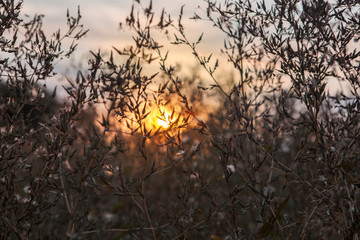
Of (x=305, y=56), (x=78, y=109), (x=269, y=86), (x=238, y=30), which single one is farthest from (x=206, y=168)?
(x=78, y=109)

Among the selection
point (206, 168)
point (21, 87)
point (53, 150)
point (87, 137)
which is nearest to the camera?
point (87, 137)

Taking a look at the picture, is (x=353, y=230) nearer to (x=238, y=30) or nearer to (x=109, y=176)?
(x=109, y=176)

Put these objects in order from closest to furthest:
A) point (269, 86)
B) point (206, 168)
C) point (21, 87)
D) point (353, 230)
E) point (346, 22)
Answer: point (353, 230) → point (21, 87) → point (346, 22) → point (269, 86) → point (206, 168)

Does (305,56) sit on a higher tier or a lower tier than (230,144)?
higher

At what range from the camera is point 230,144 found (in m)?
3.02

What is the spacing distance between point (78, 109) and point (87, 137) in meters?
0.39

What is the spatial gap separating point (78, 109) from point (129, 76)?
447mm

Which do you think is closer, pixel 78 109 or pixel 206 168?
pixel 78 109

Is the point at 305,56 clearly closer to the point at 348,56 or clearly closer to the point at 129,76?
the point at 348,56

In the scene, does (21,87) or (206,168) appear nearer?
(21,87)

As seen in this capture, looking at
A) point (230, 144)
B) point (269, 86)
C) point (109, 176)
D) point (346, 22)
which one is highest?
point (346, 22)

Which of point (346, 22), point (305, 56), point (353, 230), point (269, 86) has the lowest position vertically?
point (353, 230)

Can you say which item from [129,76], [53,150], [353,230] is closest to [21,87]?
[53,150]

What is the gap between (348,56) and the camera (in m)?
3.11
